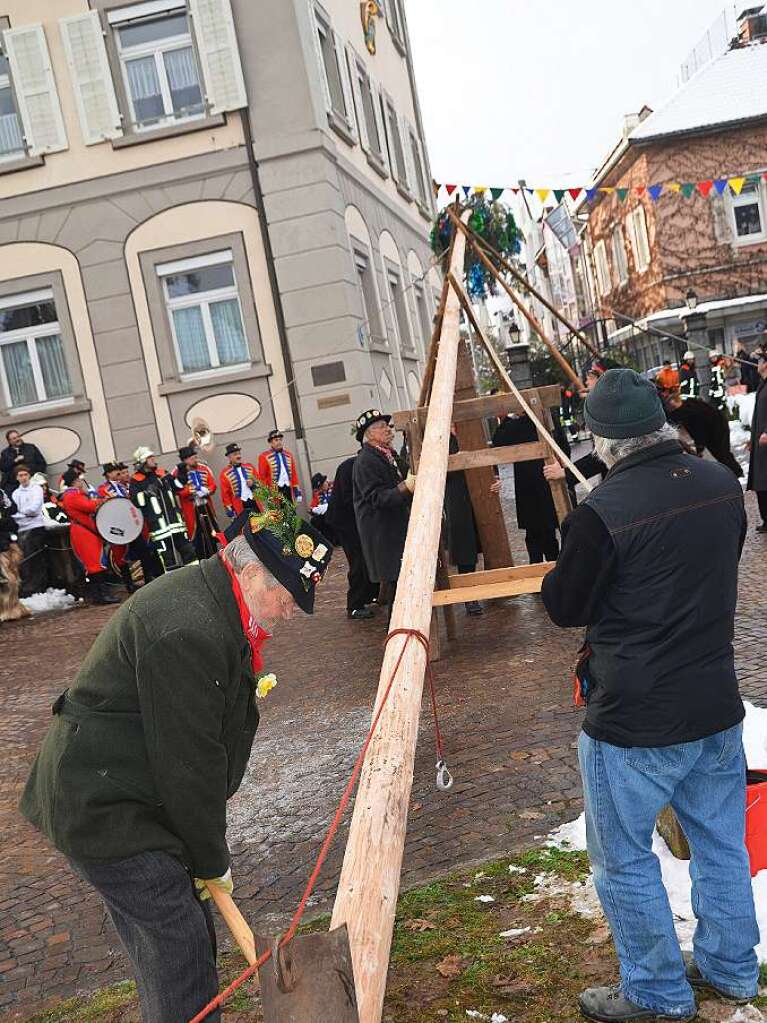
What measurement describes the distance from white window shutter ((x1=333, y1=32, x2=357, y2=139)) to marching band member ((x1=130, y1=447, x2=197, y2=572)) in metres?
7.78

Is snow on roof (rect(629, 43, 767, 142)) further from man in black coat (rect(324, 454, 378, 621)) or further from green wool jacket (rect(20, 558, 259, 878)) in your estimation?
green wool jacket (rect(20, 558, 259, 878))

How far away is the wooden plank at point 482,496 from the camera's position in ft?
32.1

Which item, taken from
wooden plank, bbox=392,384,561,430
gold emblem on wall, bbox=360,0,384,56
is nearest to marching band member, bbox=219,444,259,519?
wooden plank, bbox=392,384,561,430

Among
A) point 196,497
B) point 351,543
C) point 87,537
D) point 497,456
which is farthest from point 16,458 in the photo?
point 497,456

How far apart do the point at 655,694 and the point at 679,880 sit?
128cm

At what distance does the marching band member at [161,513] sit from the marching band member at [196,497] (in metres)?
0.93

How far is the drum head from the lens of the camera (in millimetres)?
14539

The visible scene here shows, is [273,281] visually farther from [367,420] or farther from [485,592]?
[485,592]

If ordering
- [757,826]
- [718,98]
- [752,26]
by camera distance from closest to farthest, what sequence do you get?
[757,826]
[718,98]
[752,26]

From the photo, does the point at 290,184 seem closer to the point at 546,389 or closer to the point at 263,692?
the point at 546,389

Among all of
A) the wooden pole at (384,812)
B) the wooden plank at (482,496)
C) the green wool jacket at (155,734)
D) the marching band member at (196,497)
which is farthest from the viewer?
the marching band member at (196,497)

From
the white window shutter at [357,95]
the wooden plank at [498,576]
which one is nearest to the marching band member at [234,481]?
the white window shutter at [357,95]

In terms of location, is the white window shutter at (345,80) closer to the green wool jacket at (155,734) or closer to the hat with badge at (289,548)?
the hat with badge at (289,548)

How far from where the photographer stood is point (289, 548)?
294 centimetres
